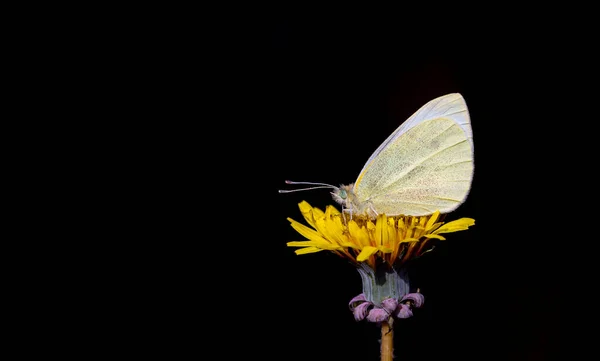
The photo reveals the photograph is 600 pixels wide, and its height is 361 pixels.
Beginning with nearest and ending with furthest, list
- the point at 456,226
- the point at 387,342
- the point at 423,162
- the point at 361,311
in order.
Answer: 1. the point at 387,342
2. the point at 361,311
3. the point at 456,226
4. the point at 423,162

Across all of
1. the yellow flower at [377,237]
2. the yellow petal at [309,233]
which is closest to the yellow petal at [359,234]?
the yellow flower at [377,237]

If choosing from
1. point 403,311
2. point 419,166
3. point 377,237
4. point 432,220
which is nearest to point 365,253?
point 377,237

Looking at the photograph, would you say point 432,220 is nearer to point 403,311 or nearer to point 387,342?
point 403,311

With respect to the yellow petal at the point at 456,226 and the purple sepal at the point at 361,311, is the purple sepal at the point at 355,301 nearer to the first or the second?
the purple sepal at the point at 361,311

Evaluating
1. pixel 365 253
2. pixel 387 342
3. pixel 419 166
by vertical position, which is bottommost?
pixel 387 342

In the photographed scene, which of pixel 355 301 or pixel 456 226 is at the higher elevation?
pixel 456 226

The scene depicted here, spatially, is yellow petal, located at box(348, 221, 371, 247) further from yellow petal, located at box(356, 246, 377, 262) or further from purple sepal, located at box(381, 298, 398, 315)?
purple sepal, located at box(381, 298, 398, 315)

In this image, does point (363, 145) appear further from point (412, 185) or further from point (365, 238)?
point (365, 238)

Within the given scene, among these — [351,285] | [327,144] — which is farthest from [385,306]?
[327,144]
